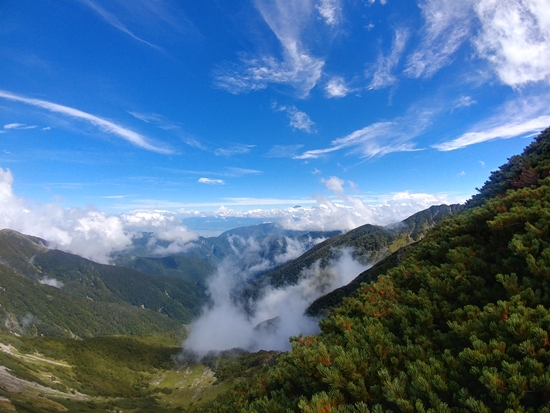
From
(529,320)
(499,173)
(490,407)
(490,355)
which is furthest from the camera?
(499,173)

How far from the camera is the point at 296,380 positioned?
34.2 feet

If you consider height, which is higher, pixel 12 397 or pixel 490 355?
pixel 490 355

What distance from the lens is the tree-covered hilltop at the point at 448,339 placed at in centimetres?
709

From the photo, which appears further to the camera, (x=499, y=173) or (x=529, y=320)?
(x=499, y=173)

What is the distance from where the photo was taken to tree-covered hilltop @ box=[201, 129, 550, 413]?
709cm

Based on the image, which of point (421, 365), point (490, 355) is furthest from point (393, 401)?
point (490, 355)

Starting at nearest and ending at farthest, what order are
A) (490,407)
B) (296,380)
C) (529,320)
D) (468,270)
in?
(490,407) < (529,320) < (296,380) < (468,270)

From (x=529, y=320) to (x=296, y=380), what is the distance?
23.8 ft

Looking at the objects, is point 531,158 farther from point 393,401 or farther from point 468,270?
point 393,401

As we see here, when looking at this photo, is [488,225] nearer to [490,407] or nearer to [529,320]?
[529,320]

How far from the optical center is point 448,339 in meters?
9.52

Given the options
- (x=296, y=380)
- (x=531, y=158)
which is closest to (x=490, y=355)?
(x=296, y=380)

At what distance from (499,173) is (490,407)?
94.2 ft

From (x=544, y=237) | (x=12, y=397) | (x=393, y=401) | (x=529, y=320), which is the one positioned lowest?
(x=12, y=397)
